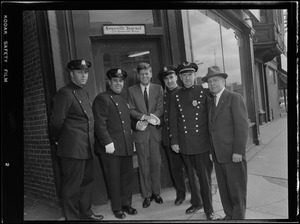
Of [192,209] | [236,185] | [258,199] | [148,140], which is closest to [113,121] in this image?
[148,140]

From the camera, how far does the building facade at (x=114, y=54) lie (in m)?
3.82

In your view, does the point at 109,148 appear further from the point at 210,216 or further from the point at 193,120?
the point at 210,216

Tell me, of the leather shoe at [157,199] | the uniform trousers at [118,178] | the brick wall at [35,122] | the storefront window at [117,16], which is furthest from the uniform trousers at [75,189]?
the storefront window at [117,16]

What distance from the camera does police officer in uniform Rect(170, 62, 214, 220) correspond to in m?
3.67

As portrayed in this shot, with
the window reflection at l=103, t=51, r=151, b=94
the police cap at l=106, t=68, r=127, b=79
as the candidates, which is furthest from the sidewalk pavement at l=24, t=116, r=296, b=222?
the police cap at l=106, t=68, r=127, b=79

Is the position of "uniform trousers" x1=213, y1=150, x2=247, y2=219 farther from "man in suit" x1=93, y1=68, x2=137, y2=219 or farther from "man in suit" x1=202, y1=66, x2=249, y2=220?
"man in suit" x1=93, y1=68, x2=137, y2=219

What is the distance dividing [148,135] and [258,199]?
5.54 ft

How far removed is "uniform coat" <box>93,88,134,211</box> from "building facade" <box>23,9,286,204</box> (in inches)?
16.0

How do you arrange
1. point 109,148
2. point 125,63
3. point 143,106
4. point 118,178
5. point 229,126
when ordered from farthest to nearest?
point 125,63
point 143,106
point 118,178
point 109,148
point 229,126

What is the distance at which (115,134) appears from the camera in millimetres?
3725

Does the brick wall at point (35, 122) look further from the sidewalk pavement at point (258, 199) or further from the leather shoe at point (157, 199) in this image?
the leather shoe at point (157, 199)

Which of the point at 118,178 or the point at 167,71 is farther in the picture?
the point at 167,71
